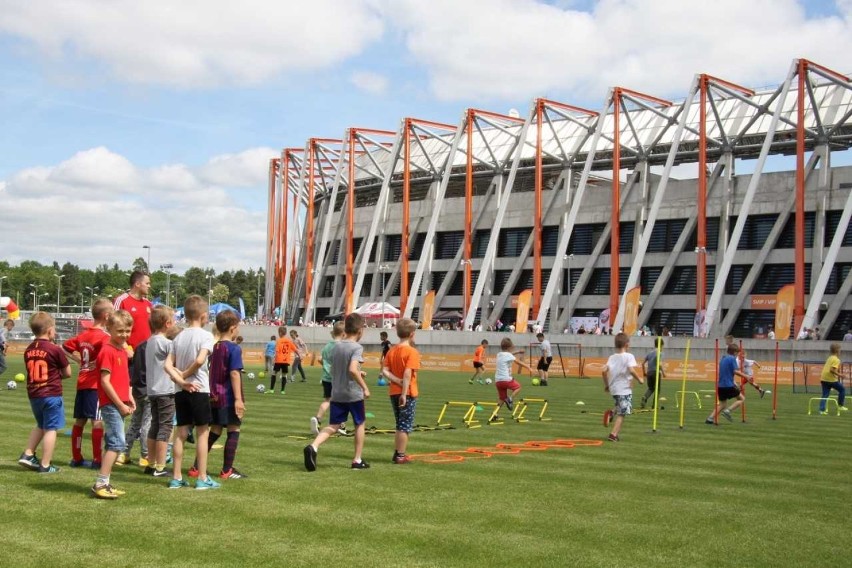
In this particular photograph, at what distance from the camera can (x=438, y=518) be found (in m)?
8.98

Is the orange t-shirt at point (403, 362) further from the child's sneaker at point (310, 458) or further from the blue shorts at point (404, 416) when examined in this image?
the child's sneaker at point (310, 458)

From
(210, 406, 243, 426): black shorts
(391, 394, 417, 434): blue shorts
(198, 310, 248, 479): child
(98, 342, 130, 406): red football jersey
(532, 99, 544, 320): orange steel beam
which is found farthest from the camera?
(532, 99, 544, 320): orange steel beam

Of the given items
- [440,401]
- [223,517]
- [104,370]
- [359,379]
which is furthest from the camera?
[440,401]

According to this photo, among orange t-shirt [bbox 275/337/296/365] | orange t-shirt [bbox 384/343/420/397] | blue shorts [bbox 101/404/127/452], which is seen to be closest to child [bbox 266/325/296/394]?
orange t-shirt [bbox 275/337/296/365]

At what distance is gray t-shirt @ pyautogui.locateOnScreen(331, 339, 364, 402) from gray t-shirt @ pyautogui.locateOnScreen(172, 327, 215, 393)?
225 centimetres

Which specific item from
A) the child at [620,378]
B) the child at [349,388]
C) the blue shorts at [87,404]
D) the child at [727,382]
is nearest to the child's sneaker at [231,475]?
the child at [349,388]

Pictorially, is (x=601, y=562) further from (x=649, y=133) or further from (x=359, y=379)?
(x=649, y=133)

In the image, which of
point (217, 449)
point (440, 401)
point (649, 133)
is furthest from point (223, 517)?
point (649, 133)

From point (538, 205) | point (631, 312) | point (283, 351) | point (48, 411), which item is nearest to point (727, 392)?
point (283, 351)

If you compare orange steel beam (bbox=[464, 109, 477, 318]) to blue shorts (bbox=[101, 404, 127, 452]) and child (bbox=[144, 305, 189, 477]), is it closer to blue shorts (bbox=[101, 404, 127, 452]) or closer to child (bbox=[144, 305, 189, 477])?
child (bbox=[144, 305, 189, 477])

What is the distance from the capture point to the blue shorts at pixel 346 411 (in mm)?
12266

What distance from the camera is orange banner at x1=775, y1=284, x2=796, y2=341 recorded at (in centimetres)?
4834

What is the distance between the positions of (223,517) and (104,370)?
7.17 feet

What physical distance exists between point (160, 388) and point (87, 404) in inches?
41.4
